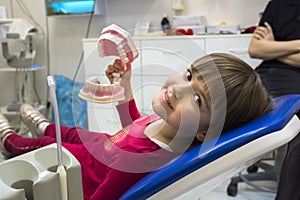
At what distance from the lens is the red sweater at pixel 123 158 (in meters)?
0.86

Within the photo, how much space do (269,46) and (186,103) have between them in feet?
3.34

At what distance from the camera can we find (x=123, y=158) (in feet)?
2.93

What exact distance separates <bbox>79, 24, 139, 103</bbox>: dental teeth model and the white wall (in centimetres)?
167

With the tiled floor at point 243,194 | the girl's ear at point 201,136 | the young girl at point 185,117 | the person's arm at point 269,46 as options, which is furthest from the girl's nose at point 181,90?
the tiled floor at point 243,194

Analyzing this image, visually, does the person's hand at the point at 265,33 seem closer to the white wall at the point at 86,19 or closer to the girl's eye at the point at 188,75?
the white wall at the point at 86,19

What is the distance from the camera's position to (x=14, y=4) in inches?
130

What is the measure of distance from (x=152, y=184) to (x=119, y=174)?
0.13 meters

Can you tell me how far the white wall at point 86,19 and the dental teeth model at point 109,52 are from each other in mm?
1665

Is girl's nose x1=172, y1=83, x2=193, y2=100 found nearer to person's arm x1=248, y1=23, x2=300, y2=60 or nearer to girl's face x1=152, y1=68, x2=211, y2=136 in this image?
girl's face x1=152, y1=68, x2=211, y2=136

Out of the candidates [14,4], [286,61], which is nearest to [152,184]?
[286,61]

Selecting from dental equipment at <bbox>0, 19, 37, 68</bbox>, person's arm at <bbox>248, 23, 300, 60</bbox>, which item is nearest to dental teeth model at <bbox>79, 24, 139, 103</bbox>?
person's arm at <bbox>248, 23, 300, 60</bbox>

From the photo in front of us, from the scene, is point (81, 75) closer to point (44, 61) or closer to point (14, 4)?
point (44, 61)

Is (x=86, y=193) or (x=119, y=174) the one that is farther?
(x=86, y=193)

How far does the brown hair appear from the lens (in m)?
0.88
